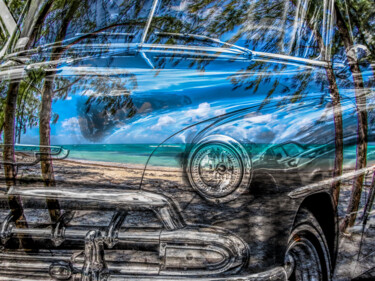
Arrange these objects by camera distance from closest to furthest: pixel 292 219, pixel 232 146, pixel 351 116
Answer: pixel 232 146
pixel 292 219
pixel 351 116

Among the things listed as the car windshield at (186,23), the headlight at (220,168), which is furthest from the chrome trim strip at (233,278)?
the car windshield at (186,23)

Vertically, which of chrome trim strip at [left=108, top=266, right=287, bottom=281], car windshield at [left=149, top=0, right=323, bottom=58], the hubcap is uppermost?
car windshield at [left=149, top=0, right=323, bottom=58]

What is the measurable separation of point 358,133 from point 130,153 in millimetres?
1318

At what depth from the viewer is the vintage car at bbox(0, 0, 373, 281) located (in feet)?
5.99

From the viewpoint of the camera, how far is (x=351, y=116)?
210cm

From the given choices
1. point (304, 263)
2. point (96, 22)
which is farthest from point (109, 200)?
point (304, 263)

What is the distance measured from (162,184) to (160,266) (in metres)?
0.43

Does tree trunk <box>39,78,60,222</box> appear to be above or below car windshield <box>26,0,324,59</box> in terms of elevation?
below

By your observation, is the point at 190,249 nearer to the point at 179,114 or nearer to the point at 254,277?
the point at 254,277

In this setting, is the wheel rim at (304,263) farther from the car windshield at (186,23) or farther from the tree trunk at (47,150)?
Result: the tree trunk at (47,150)

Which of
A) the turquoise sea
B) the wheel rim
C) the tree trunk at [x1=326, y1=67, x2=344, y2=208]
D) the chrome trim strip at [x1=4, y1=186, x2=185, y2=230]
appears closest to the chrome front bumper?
the chrome trim strip at [x1=4, y1=186, x2=185, y2=230]

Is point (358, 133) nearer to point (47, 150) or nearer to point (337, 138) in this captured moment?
point (337, 138)

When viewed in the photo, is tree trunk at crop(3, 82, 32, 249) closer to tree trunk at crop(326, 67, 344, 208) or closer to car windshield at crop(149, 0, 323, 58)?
car windshield at crop(149, 0, 323, 58)

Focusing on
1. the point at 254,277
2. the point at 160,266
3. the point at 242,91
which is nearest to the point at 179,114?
the point at 242,91
